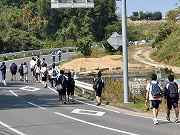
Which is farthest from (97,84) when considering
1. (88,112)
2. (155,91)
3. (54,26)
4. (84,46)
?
(54,26)

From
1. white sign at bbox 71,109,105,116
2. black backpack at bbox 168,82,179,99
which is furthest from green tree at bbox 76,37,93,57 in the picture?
black backpack at bbox 168,82,179,99

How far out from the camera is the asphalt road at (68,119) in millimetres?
14148

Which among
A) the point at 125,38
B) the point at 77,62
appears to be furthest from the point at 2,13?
the point at 125,38

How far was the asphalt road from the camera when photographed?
14148 millimetres

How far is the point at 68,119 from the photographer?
663 inches

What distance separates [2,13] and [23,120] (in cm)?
8072

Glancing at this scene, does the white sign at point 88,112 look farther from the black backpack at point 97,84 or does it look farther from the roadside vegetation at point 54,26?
the roadside vegetation at point 54,26

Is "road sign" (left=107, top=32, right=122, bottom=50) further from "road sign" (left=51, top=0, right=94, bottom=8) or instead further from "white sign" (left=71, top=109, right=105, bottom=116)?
"white sign" (left=71, top=109, right=105, bottom=116)

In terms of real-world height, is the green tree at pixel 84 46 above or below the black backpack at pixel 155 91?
above

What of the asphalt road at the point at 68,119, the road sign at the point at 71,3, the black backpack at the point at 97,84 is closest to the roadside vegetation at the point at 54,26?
the asphalt road at the point at 68,119

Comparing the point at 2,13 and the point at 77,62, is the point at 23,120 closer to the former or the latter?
the point at 77,62

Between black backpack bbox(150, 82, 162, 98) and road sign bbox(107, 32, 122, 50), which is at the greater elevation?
road sign bbox(107, 32, 122, 50)

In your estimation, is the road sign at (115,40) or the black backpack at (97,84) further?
the road sign at (115,40)

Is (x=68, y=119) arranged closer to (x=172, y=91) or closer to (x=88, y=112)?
(x=88, y=112)
